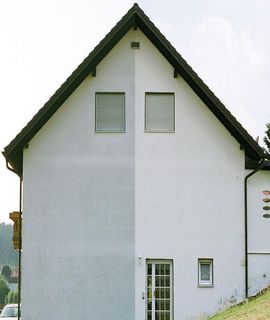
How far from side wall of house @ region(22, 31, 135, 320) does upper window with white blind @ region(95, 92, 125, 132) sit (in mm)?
155

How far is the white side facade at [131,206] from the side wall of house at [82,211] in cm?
3

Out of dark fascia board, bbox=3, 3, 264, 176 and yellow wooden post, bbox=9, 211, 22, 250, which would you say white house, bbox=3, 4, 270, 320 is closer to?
dark fascia board, bbox=3, 3, 264, 176

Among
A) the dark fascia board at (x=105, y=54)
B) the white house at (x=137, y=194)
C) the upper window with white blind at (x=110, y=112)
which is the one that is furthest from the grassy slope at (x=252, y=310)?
the upper window with white blind at (x=110, y=112)

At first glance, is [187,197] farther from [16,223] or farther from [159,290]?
[16,223]

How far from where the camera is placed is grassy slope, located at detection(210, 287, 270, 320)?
16297mm

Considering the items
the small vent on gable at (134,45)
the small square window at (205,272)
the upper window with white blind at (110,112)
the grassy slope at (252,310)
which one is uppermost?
the small vent on gable at (134,45)

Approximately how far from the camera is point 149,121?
70.7 ft

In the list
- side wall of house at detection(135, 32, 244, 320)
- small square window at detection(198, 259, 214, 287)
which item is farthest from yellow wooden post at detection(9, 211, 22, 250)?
small square window at detection(198, 259, 214, 287)

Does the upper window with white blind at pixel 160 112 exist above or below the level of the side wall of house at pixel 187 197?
above

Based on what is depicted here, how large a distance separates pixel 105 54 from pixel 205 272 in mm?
6613

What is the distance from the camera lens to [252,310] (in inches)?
685

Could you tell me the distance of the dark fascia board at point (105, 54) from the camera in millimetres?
20906

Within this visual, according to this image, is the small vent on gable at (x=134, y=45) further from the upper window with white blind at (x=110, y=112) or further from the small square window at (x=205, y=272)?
the small square window at (x=205, y=272)

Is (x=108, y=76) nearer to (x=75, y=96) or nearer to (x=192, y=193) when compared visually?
(x=75, y=96)
